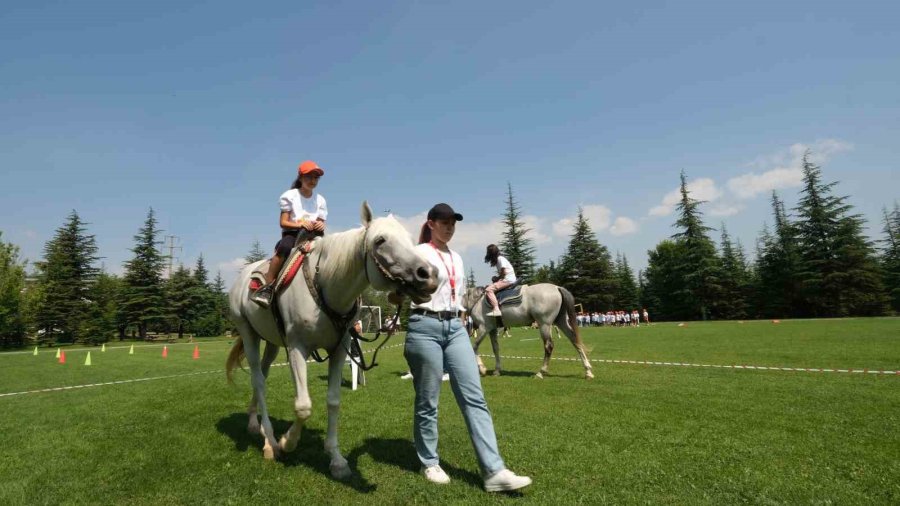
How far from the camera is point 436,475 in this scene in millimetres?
4109

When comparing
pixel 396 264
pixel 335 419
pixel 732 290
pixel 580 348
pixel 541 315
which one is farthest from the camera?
pixel 732 290

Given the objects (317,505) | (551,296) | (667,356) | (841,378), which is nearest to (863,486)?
(317,505)

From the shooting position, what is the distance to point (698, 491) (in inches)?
146

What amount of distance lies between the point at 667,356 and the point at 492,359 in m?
5.82

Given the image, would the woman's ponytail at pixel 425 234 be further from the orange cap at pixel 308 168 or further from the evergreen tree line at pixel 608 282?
the evergreen tree line at pixel 608 282

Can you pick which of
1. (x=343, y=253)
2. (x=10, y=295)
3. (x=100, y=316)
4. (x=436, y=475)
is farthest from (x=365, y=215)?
(x=100, y=316)

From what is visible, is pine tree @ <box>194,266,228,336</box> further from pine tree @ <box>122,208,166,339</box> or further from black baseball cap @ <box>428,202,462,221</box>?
black baseball cap @ <box>428,202,462,221</box>

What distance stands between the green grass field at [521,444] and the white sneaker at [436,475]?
0.09 meters

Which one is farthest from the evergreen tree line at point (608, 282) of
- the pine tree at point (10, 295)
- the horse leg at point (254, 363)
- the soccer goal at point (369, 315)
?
the horse leg at point (254, 363)

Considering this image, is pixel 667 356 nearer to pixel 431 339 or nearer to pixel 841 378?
pixel 841 378

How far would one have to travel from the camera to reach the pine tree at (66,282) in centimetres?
4594

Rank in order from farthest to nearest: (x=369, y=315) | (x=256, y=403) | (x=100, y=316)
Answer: (x=100, y=316), (x=369, y=315), (x=256, y=403)

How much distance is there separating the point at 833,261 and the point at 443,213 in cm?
6142

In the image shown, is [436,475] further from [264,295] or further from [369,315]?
[369,315]
